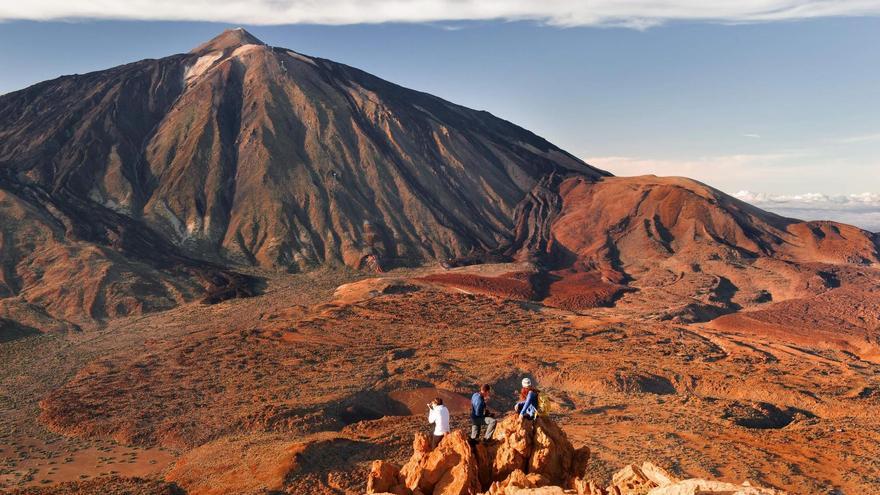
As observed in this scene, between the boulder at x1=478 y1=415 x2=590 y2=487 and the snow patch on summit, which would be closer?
the boulder at x1=478 y1=415 x2=590 y2=487

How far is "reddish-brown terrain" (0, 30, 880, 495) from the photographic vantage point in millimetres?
26016

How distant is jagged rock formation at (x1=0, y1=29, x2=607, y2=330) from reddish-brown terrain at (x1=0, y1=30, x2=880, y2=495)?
16.6 inches

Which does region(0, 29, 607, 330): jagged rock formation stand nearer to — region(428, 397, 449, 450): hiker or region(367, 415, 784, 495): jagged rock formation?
region(367, 415, 784, 495): jagged rock formation

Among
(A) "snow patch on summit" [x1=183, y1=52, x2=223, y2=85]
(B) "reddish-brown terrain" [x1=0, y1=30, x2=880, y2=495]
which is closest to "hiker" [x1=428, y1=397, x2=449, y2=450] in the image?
(B) "reddish-brown terrain" [x1=0, y1=30, x2=880, y2=495]

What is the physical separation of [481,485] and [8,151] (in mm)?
97043

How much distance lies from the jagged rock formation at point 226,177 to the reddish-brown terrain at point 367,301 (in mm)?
422

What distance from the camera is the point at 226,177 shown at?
84.8 metres

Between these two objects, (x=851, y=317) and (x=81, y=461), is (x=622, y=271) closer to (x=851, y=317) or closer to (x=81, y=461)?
(x=851, y=317)

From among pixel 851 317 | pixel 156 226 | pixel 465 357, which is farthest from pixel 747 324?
pixel 156 226

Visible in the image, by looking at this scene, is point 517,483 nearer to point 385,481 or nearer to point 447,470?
point 447,470

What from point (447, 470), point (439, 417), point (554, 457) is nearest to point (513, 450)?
point (554, 457)

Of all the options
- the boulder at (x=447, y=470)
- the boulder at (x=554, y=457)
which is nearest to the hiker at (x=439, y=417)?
the boulder at (x=447, y=470)

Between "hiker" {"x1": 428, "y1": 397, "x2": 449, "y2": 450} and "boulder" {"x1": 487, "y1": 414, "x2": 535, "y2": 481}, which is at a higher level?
"hiker" {"x1": 428, "y1": 397, "x2": 449, "y2": 450}

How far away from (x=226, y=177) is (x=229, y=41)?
45968 mm
